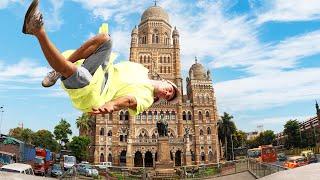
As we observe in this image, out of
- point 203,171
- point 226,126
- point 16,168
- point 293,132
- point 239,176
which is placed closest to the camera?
point 16,168

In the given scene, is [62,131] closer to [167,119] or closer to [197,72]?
[167,119]

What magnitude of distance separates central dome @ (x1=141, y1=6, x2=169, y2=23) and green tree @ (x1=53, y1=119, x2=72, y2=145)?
28187mm

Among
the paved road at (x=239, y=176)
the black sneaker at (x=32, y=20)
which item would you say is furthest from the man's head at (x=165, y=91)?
the paved road at (x=239, y=176)

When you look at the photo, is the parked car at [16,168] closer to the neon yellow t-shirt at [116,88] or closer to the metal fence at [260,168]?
the metal fence at [260,168]

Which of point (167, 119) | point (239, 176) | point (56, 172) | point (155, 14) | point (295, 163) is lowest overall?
point (56, 172)

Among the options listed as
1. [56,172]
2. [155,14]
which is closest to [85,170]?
[56,172]

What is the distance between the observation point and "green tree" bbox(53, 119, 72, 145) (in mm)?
62053

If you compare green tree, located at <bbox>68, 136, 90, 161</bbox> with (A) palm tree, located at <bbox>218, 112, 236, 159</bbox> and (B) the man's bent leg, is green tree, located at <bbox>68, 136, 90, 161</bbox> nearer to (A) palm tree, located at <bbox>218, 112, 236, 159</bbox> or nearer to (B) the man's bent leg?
(A) palm tree, located at <bbox>218, 112, 236, 159</bbox>

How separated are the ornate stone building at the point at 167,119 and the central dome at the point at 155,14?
1757mm

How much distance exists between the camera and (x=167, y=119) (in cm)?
6569

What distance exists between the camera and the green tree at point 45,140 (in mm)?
75537

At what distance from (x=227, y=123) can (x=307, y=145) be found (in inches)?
597

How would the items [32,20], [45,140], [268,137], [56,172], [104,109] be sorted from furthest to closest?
[268,137] < [45,140] < [56,172] < [104,109] < [32,20]

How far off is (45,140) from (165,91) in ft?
253
